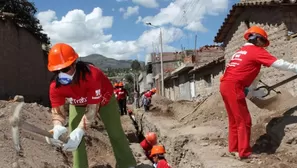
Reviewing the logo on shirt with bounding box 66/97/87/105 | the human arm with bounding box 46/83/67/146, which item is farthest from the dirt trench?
the human arm with bounding box 46/83/67/146

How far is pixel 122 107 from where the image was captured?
53.8 ft

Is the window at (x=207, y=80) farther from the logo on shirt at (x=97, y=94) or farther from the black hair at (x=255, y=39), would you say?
the logo on shirt at (x=97, y=94)

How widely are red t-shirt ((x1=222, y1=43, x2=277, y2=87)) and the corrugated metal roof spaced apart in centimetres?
619

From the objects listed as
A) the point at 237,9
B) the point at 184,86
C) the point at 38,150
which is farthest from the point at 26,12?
the point at 38,150

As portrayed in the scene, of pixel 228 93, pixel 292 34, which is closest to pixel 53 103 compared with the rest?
pixel 228 93

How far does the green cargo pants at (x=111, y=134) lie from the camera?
420cm

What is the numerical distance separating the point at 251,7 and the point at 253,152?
30.0 feet

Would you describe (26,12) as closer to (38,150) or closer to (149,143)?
(149,143)

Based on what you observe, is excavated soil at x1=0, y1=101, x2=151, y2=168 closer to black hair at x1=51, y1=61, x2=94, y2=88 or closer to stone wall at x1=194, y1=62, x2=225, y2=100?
black hair at x1=51, y1=61, x2=94, y2=88

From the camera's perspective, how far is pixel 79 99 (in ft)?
12.9

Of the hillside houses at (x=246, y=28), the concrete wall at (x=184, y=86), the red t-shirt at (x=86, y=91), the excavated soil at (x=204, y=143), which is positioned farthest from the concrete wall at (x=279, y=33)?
the concrete wall at (x=184, y=86)

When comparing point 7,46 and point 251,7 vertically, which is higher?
point 251,7

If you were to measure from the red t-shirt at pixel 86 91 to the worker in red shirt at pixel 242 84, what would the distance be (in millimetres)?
1567

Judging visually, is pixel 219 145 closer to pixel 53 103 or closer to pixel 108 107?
pixel 108 107
